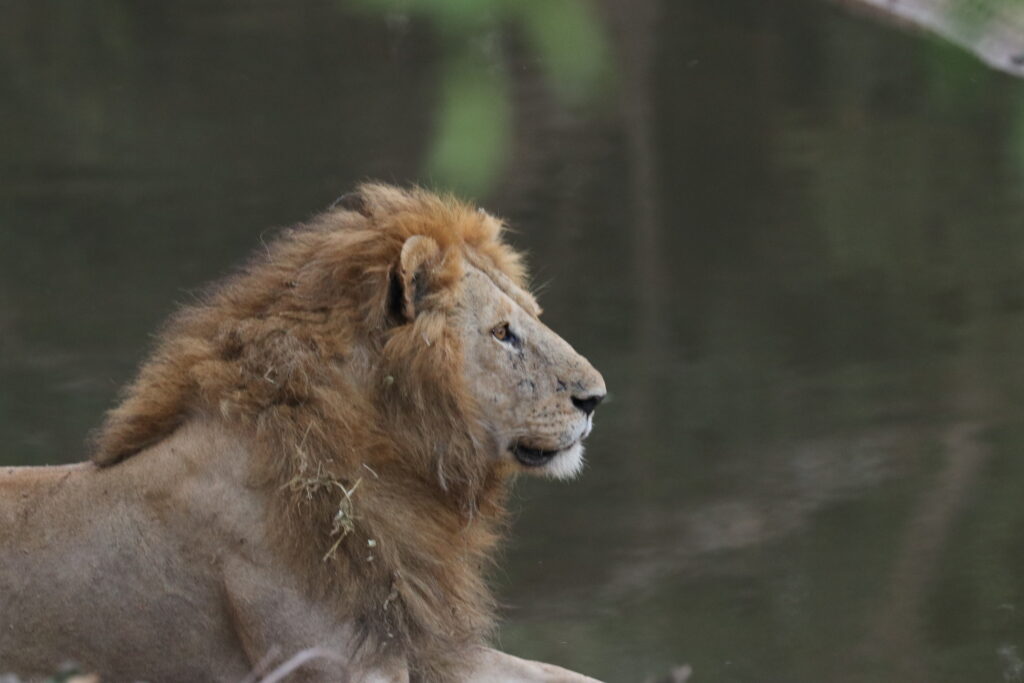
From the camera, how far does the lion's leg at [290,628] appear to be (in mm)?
3789

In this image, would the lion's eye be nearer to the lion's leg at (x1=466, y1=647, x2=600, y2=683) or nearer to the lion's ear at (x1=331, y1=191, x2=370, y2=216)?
the lion's ear at (x1=331, y1=191, x2=370, y2=216)

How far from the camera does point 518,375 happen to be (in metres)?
4.02

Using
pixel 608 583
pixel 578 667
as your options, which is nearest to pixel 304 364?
pixel 578 667

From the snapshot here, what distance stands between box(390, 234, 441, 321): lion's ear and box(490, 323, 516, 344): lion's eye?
0.20 metres

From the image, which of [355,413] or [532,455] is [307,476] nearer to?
[355,413]

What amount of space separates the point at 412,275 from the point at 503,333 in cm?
28

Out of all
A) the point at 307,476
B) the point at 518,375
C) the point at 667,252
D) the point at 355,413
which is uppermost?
the point at 518,375

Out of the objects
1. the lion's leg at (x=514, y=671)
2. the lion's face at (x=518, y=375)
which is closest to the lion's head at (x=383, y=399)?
the lion's face at (x=518, y=375)

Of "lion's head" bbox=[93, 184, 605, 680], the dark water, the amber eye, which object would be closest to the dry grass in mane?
"lion's head" bbox=[93, 184, 605, 680]

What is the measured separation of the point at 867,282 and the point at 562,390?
532 centimetres

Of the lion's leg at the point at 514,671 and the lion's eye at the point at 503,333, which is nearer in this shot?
the lion's eye at the point at 503,333

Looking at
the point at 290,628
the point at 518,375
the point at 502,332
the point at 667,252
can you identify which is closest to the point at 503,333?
the point at 502,332

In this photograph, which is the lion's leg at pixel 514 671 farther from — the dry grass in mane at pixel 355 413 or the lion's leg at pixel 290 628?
the lion's leg at pixel 290 628

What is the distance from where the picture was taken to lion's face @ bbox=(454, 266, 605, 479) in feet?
13.2
